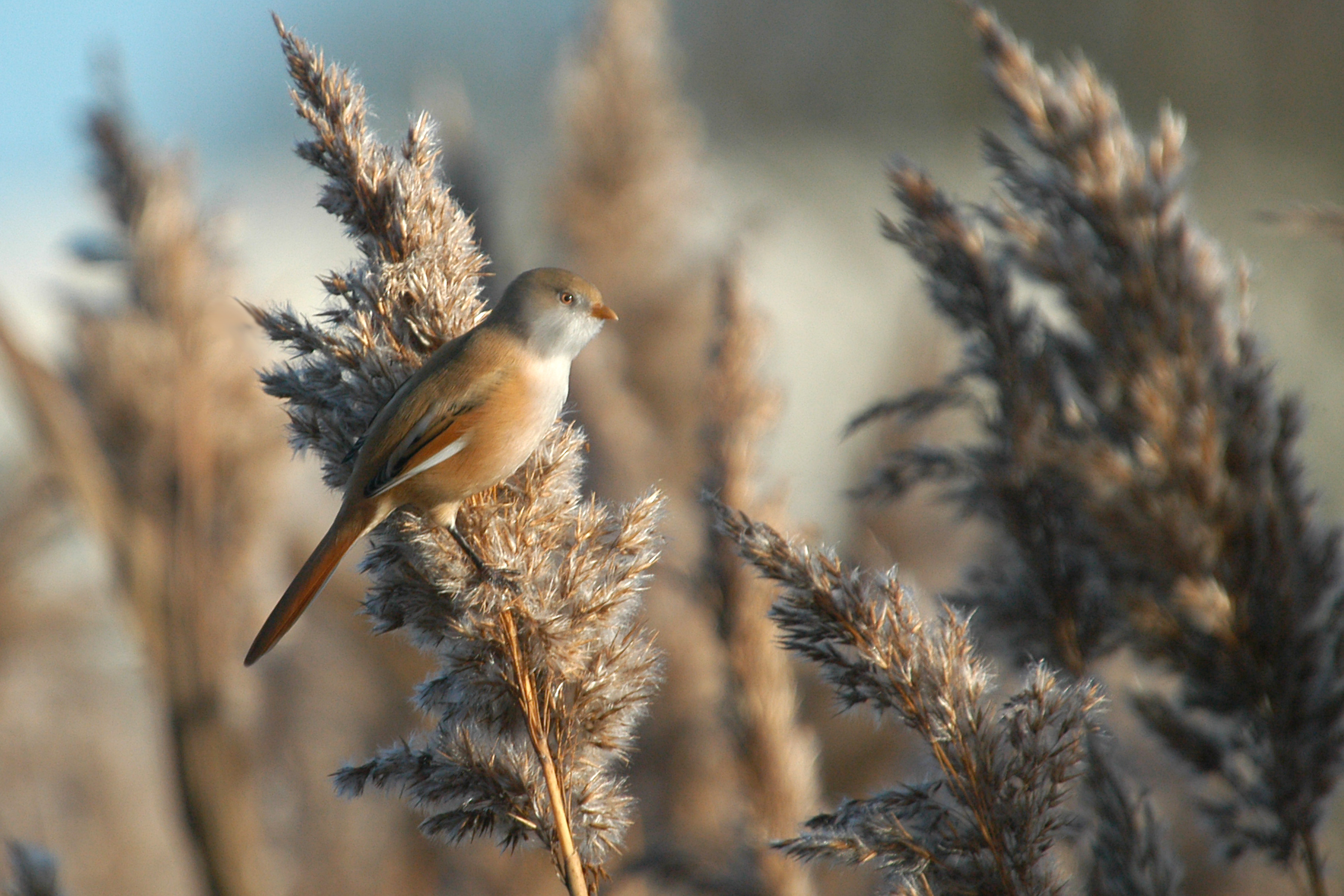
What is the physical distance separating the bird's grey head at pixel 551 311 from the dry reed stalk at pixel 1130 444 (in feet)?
1.94

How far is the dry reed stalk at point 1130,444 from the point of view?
1.59 m

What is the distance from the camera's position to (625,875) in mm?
1969

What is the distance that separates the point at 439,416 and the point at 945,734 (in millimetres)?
709

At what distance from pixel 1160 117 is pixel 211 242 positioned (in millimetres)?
2113

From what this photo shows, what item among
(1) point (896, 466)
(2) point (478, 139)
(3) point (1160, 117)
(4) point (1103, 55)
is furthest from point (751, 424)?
(4) point (1103, 55)

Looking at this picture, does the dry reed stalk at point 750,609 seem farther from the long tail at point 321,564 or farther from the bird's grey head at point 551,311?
the long tail at point 321,564

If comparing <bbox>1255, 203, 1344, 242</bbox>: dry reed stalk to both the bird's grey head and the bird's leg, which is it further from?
the bird's leg

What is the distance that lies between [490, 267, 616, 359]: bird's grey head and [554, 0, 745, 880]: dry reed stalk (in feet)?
3.98

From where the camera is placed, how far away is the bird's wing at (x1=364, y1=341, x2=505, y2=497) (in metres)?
1.21

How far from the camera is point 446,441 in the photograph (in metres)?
1.25

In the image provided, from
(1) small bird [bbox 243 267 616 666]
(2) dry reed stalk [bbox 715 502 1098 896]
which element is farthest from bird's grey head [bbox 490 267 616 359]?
(2) dry reed stalk [bbox 715 502 1098 896]

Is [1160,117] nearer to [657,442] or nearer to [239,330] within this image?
[657,442]

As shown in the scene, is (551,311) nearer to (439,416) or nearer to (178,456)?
(439,416)

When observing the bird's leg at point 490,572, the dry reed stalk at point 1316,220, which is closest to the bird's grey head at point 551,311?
the bird's leg at point 490,572
